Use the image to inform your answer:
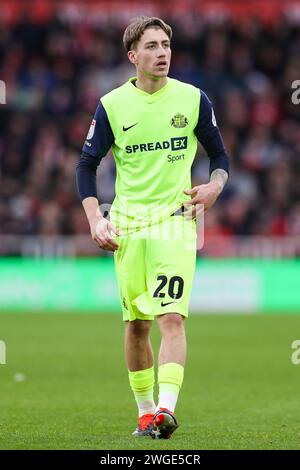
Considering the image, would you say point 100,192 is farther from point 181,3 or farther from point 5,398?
point 5,398

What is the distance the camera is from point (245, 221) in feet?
69.4

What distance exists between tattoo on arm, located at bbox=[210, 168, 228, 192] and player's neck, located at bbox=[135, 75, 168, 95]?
0.66 m

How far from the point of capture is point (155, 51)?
744 centimetres

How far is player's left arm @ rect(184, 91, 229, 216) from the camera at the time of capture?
7.41 metres

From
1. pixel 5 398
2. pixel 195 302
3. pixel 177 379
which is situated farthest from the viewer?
pixel 195 302

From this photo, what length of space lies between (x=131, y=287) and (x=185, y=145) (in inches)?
38.3

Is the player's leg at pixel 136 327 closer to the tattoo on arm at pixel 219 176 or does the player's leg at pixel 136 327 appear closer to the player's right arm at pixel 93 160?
the player's right arm at pixel 93 160

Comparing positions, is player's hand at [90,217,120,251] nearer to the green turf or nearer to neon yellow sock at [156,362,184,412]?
neon yellow sock at [156,362,184,412]

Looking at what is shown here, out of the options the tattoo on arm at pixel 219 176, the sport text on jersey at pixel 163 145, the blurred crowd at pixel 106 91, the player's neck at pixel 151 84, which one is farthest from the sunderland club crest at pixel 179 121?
the blurred crowd at pixel 106 91

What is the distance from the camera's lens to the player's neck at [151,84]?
7.57 meters

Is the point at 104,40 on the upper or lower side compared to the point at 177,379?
upper

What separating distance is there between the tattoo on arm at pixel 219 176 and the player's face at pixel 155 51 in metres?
0.72

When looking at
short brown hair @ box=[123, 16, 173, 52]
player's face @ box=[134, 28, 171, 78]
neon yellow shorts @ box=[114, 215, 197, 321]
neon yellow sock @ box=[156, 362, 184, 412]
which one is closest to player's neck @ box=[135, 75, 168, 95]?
player's face @ box=[134, 28, 171, 78]
